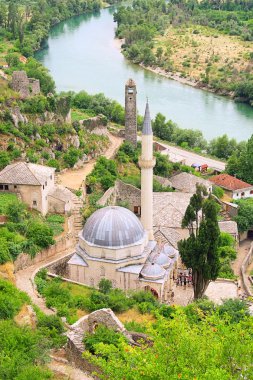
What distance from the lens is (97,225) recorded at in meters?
24.1

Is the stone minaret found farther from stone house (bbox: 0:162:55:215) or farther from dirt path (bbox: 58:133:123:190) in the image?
dirt path (bbox: 58:133:123:190)

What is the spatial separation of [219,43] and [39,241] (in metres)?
65.2

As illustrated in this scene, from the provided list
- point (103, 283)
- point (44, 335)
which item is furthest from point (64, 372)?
point (103, 283)

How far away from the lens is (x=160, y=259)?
83.2ft

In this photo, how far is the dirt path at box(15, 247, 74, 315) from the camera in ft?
67.5

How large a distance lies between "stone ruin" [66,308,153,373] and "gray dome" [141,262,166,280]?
244 inches

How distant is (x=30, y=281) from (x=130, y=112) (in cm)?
→ 1814

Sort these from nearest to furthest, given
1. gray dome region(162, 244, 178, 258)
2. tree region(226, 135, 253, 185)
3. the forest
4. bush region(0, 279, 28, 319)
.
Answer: bush region(0, 279, 28, 319) → gray dome region(162, 244, 178, 258) → tree region(226, 135, 253, 185) → the forest

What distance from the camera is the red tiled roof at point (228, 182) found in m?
37.2

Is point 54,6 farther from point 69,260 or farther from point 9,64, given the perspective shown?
point 69,260

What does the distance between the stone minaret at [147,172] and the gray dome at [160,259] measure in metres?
1.80

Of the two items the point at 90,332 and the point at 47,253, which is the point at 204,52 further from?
the point at 90,332

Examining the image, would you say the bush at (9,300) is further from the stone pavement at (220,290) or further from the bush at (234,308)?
the stone pavement at (220,290)

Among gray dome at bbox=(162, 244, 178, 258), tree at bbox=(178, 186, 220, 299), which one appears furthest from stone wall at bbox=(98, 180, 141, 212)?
tree at bbox=(178, 186, 220, 299)
